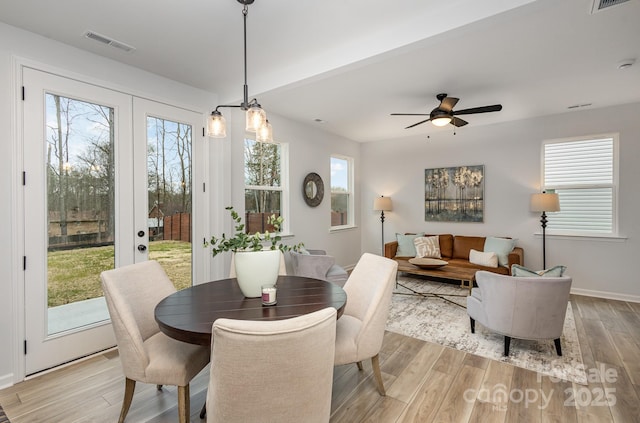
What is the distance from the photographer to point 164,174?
Answer: 127 inches

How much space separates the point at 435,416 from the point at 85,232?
10.2ft

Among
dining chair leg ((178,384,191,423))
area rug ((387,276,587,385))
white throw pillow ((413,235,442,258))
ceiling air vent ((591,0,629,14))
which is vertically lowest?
area rug ((387,276,587,385))

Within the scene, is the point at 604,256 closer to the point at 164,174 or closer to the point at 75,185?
the point at 164,174

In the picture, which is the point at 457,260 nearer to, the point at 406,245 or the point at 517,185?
the point at 406,245

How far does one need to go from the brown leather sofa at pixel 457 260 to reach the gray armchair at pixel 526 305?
135cm

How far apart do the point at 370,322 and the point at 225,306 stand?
0.90m

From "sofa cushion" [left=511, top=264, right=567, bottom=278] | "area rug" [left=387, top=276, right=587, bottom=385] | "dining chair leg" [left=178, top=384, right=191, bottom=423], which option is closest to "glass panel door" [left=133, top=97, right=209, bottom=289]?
"dining chair leg" [left=178, top=384, right=191, bottom=423]

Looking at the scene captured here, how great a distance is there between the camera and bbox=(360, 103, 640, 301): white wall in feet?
13.6

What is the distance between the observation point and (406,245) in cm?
547

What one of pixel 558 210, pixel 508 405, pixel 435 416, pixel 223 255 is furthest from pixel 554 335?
pixel 223 255

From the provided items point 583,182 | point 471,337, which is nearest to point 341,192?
point 471,337

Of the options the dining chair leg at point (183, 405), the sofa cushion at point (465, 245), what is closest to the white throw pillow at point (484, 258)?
the sofa cushion at point (465, 245)

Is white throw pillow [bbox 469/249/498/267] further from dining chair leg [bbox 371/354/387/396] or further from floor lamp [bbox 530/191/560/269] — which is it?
dining chair leg [bbox 371/354/387/396]

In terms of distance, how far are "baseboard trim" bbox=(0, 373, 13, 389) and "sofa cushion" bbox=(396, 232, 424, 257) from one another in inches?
197
